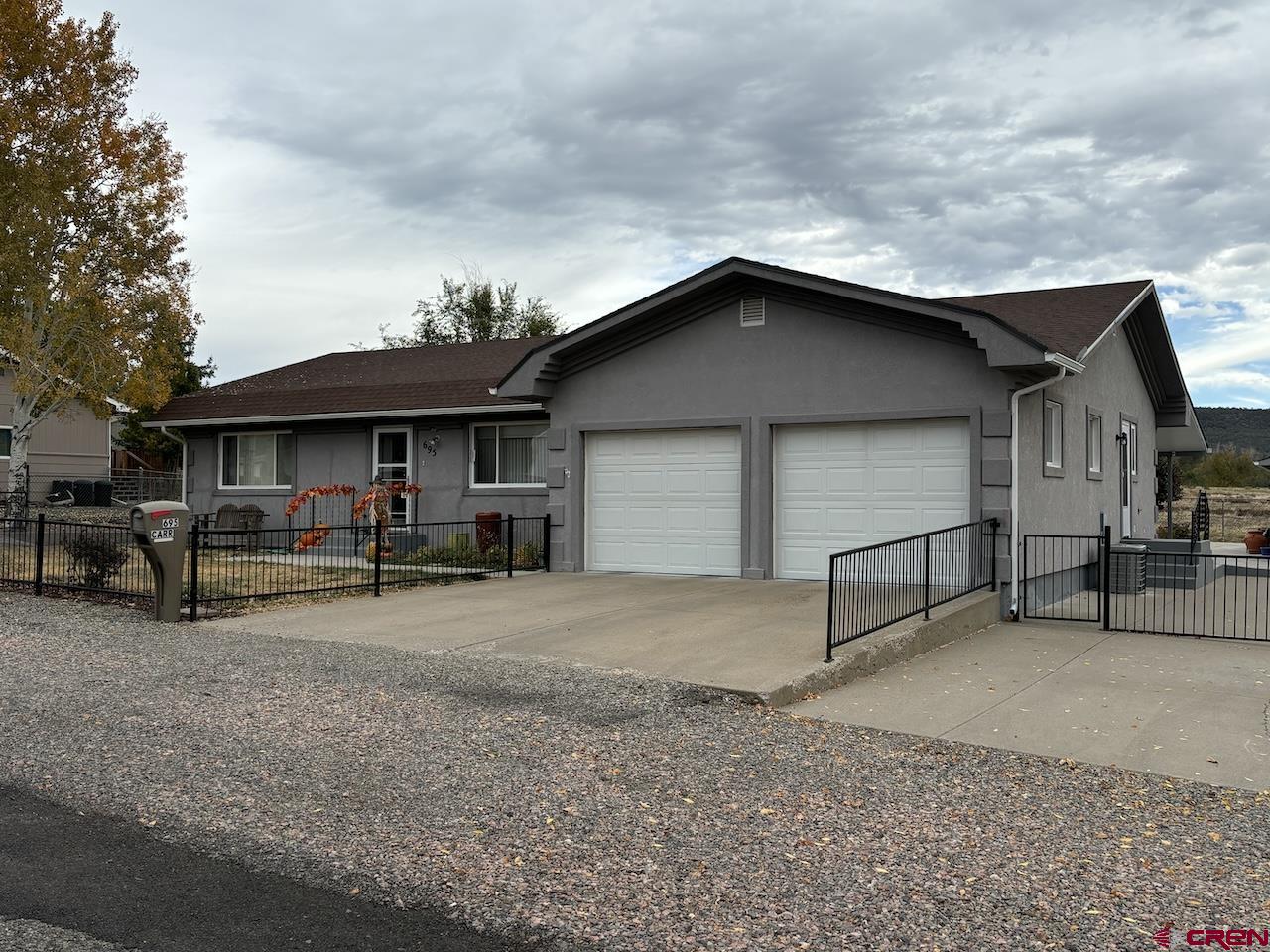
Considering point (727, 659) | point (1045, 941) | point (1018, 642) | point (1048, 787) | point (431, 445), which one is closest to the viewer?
point (1045, 941)

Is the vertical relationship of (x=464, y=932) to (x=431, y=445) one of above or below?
below

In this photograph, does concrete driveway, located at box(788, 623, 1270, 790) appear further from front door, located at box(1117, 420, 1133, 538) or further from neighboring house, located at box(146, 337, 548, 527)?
neighboring house, located at box(146, 337, 548, 527)

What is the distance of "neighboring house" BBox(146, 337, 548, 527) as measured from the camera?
18641mm

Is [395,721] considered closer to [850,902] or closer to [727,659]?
[727,659]

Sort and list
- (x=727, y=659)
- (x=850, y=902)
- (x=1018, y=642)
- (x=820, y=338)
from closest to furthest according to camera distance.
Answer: (x=850, y=902)
(x=727, y=659)
(x=1018, y=642)
(x=820, y=338)

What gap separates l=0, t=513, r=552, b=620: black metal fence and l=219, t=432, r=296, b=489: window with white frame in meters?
1.80

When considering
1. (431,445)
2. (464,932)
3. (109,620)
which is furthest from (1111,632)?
(431,445)

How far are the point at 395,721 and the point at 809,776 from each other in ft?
8.96

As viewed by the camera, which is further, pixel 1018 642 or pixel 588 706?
pixel 1018 642

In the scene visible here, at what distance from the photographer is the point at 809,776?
5.88m

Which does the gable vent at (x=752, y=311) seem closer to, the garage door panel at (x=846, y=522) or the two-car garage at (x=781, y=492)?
the two-car garage at (x=781, y=492)

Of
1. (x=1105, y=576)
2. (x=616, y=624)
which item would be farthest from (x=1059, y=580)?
(x=616, y=624)

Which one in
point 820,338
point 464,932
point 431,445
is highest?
point 820,338

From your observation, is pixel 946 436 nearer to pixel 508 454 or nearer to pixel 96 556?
pixel 508 454
